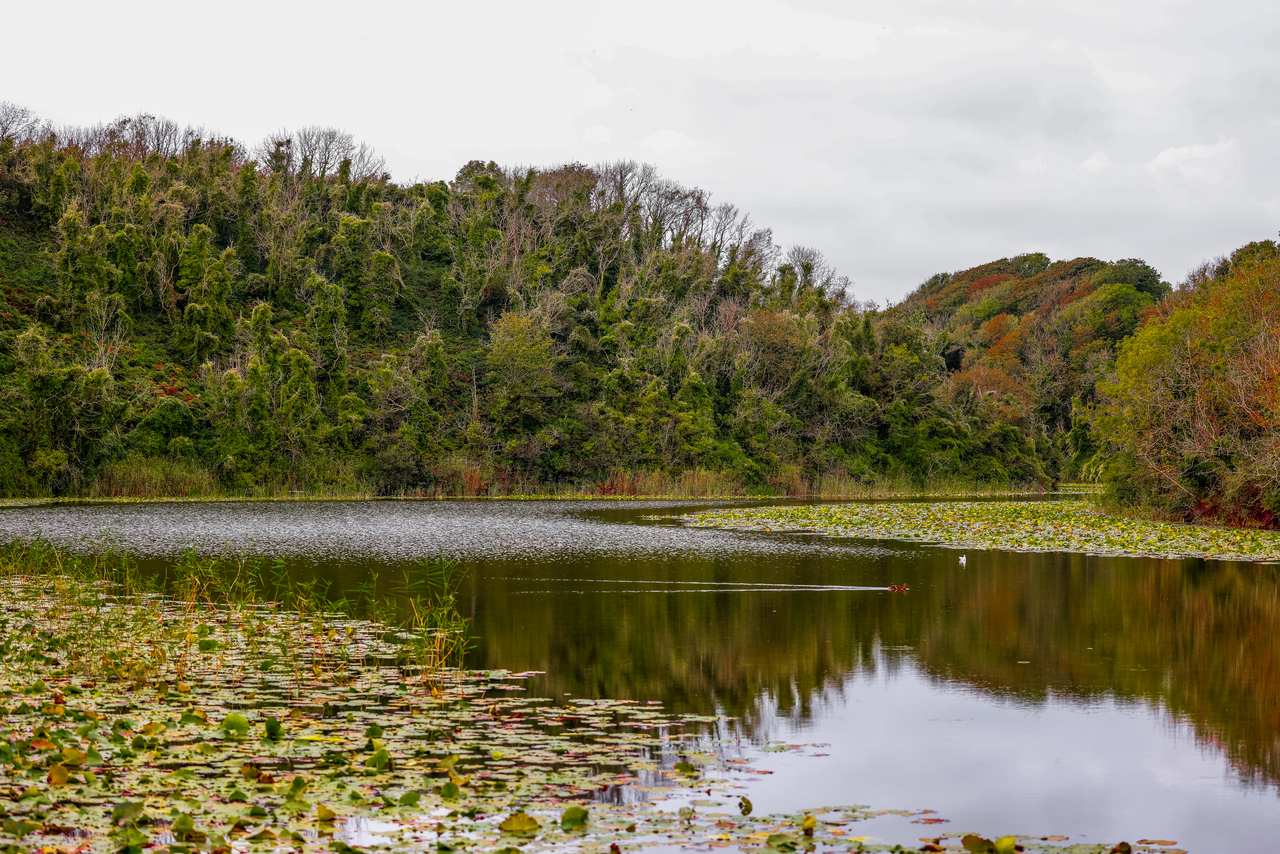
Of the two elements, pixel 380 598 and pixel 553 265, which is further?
pixel 553 265

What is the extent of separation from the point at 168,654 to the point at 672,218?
92.5 meters

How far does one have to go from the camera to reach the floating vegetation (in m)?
34.6

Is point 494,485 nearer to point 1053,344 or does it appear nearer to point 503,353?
point 503,353

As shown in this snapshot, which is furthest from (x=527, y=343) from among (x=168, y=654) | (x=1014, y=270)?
(x=1014, y=270)

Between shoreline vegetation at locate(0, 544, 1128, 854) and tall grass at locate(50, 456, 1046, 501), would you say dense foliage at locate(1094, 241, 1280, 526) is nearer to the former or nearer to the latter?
tall grass at locate(50, 456, 1046, 501)

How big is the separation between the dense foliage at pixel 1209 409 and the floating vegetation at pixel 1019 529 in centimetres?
169

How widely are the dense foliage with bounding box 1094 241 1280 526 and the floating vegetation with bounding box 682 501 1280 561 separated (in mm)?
1687

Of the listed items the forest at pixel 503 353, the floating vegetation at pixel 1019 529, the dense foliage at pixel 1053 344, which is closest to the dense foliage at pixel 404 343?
the forest at pixel 503 353

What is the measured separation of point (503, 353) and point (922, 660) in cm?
6297

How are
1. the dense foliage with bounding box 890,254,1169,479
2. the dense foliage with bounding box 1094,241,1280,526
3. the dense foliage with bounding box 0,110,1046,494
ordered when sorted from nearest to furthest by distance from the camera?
the dense foliage with bounding box 1094,241,1280,526
the dense foliage with bounding box 0,110,1046,494
the dense foliage with bounding box 890,254,1169,479

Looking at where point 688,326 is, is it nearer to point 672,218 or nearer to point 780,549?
point 672,218

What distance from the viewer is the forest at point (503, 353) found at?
56875mm

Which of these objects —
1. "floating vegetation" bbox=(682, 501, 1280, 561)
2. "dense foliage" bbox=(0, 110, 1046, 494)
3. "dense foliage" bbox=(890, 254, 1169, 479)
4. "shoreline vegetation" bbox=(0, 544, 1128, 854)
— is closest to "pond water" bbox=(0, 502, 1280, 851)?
"shoreline vegetation" bbox=(0, 544, 1128, 854)

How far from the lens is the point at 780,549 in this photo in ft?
114
